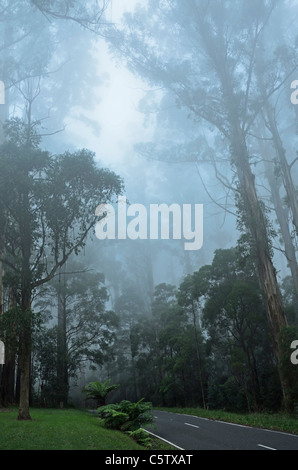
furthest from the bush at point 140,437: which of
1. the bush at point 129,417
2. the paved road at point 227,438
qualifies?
the bush at point 129,417

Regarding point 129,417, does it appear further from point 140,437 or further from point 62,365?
point 62,365

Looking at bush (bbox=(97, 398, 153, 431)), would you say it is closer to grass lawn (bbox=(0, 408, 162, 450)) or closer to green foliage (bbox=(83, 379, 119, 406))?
grass lawn (bbox=(0, 408, 162, 450))

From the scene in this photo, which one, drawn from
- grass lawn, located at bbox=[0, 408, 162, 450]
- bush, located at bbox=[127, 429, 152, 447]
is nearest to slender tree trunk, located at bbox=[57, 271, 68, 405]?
bush, located at bbox=[127, 429, 152, 447]

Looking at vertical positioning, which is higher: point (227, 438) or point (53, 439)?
point (53, 439)

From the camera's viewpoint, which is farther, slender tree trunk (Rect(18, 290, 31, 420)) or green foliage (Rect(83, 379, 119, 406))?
green foliage (Rect(83, 379, 119, 406))

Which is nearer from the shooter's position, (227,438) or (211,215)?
(227,438)

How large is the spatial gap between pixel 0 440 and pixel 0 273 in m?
13.6

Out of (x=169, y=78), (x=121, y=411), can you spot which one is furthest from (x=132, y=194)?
(x=121, y=411)

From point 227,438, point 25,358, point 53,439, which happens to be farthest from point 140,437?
point 25,358

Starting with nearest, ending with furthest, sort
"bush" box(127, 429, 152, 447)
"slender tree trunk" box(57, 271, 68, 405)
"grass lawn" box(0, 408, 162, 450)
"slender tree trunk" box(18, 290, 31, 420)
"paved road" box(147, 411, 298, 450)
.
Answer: "grass lawn" box(0, 408, 162, 450), "paved road" box(147, 411, 298, 450), "bush" box(127, 429, 152, 447), "slender tree trunk" box(18, 290, 31, 420), "slender tree trunk" box(57, 271, 68, 405)

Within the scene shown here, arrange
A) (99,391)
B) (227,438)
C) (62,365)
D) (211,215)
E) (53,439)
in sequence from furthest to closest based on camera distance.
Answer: (211,215), (62,365), (99,391), (227,438), (53,439)

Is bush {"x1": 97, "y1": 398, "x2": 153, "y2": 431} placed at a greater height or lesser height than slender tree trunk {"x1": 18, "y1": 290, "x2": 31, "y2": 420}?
lesser
